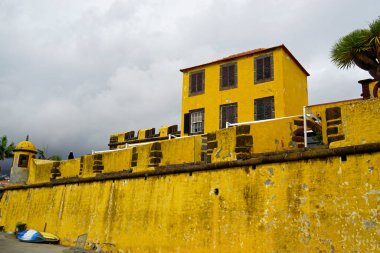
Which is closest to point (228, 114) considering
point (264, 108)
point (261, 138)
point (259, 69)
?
point (264, 108)

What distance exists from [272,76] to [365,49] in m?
6.35

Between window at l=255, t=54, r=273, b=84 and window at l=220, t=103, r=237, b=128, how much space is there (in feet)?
5.51

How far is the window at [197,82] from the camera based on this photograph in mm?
18922

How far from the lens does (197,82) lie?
62.7ft

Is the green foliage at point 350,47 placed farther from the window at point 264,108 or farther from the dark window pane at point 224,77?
the dark window pane at point 224,77

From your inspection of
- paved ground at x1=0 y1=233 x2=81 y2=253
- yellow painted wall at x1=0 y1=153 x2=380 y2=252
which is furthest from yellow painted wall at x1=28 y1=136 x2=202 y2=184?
paved ground at x1=0 y1=233 x2=81 y2=253

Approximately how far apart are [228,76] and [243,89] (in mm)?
1202

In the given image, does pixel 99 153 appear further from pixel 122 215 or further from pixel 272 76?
pixel 272 76

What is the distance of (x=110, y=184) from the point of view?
51.0ft

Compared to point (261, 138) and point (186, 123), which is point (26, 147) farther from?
point (261, 138)

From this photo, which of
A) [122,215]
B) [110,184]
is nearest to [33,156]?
[110,184]

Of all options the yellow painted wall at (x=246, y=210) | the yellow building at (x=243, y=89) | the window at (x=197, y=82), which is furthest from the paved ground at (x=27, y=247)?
the window at (x=197, y=82)

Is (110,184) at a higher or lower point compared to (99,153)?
lower

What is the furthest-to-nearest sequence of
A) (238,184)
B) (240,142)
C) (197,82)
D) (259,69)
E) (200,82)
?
(197,82)
(200,82)
(259,69)
(240,142)
(238,184)
